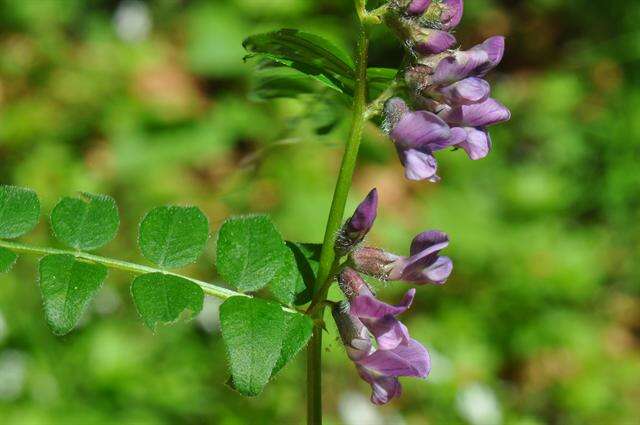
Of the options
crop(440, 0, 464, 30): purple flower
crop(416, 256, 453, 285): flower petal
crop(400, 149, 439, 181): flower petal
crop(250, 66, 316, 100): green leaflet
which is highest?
crop(440, 0, 464, 30): purple flower

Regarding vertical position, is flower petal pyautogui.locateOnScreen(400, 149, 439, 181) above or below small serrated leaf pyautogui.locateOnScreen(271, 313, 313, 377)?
above

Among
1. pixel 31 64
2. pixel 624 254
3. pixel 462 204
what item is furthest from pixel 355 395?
pixel 31 64

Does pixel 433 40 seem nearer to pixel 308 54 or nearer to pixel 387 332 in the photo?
pixel 308 54

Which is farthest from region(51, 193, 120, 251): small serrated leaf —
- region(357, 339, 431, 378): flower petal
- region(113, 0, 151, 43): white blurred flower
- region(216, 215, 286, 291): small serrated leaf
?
region(113, 0, 151, 43): white blurred flower

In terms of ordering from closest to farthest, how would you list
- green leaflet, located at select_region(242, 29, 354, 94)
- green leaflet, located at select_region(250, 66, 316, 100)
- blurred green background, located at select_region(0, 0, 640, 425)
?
green leaflet, located at select_region(242, 29, 354, 94), green leaflet, located at select_region(250, 66, 316, 100), blurred green background, located at select_region(0, 0, 640, 425)

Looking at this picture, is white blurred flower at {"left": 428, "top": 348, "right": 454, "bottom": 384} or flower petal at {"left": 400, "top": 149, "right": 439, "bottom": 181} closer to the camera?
flower petal at {"left": 400, "top": 149, "right": 439, "bottom": 181}

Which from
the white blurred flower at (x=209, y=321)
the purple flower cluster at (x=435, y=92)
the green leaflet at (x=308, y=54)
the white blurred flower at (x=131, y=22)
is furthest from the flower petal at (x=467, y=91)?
the white blurred flower at (x=131, y=22)

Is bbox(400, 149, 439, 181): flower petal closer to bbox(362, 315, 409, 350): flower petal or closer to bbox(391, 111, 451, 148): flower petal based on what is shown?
bbox(391, 111, 451, 148): flower petal
